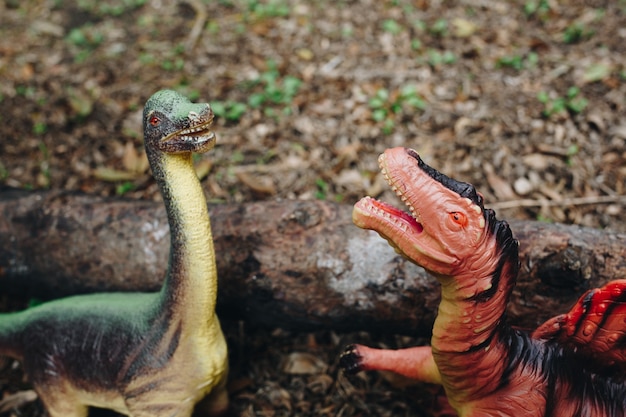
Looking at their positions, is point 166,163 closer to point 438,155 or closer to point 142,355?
point 142,355

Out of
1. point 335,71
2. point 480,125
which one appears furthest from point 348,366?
point 335,71

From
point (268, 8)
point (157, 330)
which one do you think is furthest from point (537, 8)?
point (157, 330)

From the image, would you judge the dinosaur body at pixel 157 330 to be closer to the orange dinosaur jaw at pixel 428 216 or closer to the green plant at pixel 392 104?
the orange dinosaur jaw at pixel 428 216

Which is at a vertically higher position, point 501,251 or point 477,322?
point 501,251

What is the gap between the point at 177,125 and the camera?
1.44 metres

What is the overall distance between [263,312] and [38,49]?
9.76ft

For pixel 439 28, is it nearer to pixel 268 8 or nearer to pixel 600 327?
pixel 268 8

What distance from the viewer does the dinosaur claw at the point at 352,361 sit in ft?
5.49

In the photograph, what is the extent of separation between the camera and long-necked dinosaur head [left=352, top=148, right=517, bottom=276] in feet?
4.08

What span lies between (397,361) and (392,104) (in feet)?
6.34

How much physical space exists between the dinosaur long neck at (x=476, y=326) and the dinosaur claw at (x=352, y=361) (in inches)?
10.8

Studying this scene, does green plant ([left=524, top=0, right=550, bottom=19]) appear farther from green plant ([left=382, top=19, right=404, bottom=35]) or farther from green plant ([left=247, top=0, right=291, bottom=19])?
green plant ([left=247, top=0, right=291, bottom=19])

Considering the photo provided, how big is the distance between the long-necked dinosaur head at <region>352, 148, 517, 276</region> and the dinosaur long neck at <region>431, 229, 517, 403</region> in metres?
0.04

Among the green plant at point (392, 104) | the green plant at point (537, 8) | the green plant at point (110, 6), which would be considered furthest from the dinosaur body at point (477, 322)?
the green plant at point (110, 6)
